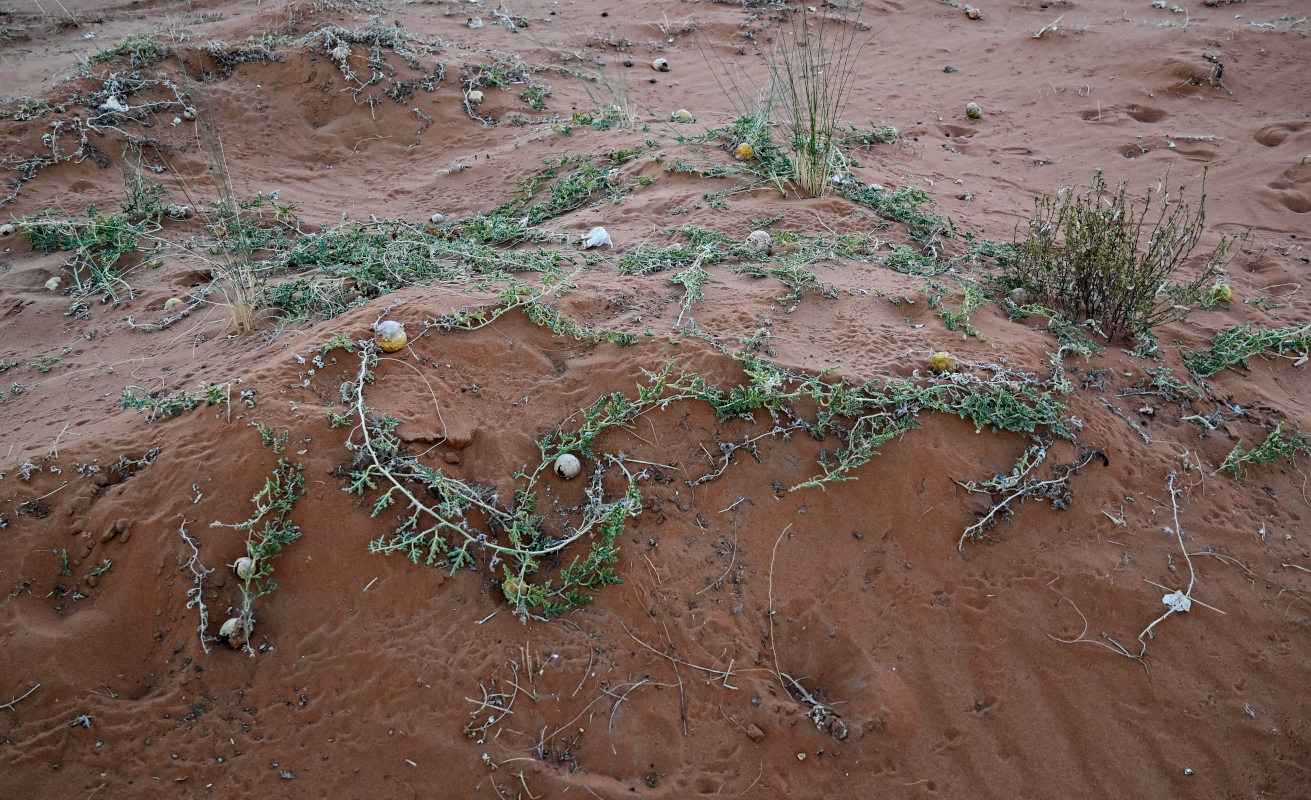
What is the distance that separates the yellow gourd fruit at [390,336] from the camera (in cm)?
Result: 259

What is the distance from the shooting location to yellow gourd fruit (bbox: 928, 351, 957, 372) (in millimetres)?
2631

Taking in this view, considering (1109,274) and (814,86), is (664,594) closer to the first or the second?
(1109,274)

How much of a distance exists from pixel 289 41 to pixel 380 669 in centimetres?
612

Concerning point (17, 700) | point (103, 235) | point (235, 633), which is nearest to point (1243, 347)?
point (235, 633)

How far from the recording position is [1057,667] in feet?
7.25

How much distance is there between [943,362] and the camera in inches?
104

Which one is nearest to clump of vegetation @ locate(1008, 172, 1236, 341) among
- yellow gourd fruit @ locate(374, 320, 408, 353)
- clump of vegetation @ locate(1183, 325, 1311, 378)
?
clump of vegetation @ locate(1183, 325, 1311, 378)

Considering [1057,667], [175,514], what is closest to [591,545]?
[175,514]

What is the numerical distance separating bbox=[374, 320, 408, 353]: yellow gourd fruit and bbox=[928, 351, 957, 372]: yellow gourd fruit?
1929 millimetres

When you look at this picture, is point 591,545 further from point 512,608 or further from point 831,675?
point 831,675

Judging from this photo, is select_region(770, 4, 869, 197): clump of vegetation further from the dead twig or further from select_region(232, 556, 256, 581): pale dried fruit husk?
the dead twig

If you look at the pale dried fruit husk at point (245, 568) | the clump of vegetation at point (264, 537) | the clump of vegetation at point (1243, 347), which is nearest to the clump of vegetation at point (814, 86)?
the clump of vegetation at point (1243, 347)

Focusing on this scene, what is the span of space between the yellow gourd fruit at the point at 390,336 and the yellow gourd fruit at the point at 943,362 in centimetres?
193

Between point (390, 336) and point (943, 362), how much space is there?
2.00 metres
